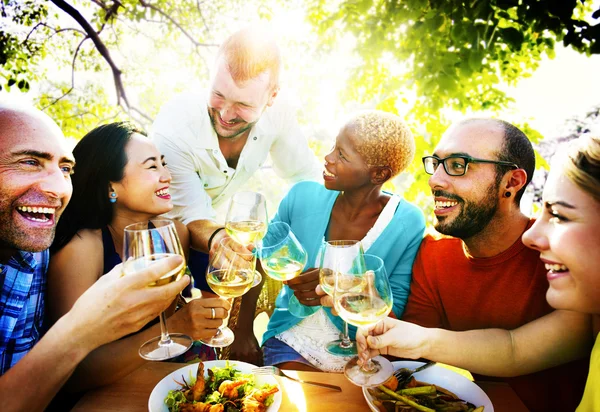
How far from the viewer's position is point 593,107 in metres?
6.92

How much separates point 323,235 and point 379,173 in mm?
613

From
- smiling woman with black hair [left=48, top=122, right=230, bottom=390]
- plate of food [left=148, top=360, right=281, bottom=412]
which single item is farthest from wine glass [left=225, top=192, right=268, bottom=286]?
plate of food [left=148, top=360, right=281, bottom=412]

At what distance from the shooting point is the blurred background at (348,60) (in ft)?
10.0

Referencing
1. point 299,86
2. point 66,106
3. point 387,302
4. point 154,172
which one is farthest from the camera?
point 299,86

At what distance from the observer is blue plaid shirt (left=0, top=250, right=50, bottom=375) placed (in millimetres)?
1692

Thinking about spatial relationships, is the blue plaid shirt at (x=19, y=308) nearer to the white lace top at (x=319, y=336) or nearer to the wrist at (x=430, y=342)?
the white lace top at (x=319, y=336)

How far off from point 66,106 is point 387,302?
22.6 feet

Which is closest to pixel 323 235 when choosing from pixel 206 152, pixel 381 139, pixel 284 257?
pixel 381 139

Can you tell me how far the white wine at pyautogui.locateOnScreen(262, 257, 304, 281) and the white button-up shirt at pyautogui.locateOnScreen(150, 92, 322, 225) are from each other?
1368mm

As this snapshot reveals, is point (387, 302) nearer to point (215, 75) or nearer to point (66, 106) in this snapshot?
point (215, 75)

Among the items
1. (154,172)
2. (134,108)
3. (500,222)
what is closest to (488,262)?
(500,222)

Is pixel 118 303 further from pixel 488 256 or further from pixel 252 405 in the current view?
pixel 488 256

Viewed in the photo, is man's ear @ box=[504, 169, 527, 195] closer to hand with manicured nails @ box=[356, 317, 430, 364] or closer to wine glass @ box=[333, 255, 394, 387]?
hand with manicured nails @ box=[356, 317, 430, 364]

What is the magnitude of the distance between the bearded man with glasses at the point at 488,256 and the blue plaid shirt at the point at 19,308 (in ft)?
6.41
